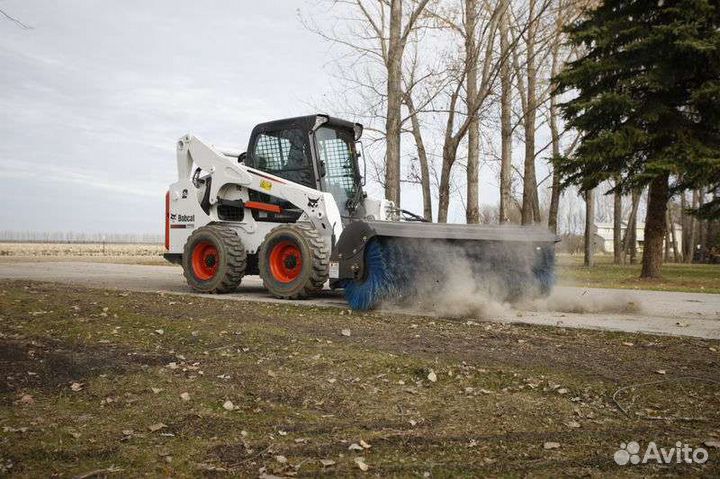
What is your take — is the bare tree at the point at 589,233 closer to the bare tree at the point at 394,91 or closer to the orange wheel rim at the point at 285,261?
the bare tree at the point at 394,91

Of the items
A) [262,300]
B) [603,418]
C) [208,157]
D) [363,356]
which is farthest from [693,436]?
[208,157]

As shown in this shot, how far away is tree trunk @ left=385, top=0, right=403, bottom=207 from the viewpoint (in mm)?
17203

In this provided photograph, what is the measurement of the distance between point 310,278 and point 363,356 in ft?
13.7

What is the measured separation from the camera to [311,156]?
1086 cm

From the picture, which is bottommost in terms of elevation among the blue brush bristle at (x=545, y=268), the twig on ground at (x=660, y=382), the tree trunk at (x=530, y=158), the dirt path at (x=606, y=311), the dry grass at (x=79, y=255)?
the twig on ground at (x=660, y=382)

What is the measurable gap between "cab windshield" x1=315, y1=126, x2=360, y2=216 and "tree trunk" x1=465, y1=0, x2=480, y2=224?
260 inches

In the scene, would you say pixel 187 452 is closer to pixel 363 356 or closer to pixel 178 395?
pixel 178 395

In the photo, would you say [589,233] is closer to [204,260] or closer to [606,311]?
[606,311]

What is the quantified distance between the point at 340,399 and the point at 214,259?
24.6ft

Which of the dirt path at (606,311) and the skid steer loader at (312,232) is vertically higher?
the skid steer loader at (312,232)

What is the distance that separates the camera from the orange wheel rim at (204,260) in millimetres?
11727

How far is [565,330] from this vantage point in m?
7.34

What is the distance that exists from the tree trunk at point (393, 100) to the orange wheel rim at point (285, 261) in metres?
7.12

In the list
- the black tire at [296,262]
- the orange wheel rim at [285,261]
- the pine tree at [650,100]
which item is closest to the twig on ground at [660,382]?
the black tire at [296,262]
